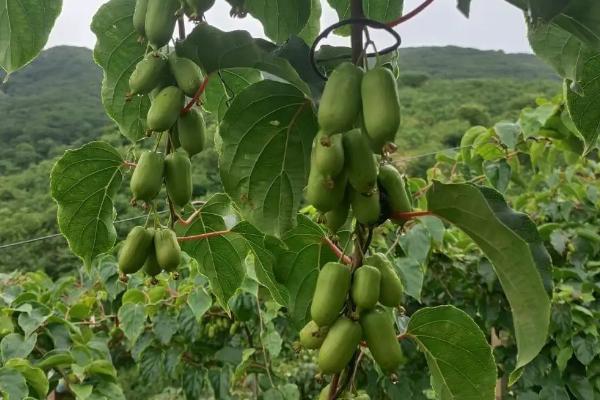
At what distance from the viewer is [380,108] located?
51cm

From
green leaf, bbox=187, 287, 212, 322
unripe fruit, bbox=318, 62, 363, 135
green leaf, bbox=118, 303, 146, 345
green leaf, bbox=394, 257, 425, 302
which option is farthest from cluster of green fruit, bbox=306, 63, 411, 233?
green leaf, bbox=118, 303, 146, 345

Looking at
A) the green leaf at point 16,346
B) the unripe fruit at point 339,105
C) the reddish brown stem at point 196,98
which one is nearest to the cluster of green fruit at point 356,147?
the unripe fruit at point 339,105

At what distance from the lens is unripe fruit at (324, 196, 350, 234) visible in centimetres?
58

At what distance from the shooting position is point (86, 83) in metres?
21.2

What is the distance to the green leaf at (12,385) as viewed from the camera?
146cm

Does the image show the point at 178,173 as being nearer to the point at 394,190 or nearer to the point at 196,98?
the point at 196,98

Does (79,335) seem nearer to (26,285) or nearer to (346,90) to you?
(26,285)

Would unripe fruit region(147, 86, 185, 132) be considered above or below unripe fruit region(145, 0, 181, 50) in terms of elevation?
below

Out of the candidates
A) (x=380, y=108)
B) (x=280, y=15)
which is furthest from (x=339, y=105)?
(x=280, y=15)

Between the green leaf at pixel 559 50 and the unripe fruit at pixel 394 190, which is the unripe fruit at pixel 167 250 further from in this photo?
the green leaf at pixel 559 50

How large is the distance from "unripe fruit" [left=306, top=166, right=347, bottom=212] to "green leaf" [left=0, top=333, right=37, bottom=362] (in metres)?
1.56

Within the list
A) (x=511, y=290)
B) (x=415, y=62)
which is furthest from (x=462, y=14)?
(x=415, y=62)

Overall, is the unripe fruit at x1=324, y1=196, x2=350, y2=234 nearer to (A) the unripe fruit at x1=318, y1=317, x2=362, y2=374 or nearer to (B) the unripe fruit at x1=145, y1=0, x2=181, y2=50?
(A) the unripe fruit at x1=318, y1=317, x2=362, y2=374

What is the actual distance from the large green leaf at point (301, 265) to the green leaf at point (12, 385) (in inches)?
37.6
